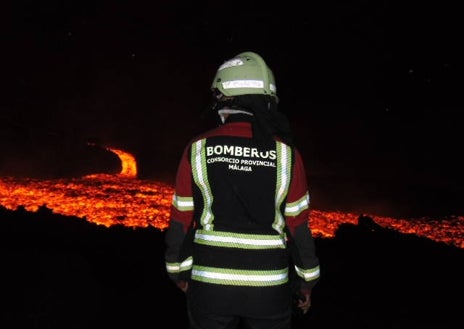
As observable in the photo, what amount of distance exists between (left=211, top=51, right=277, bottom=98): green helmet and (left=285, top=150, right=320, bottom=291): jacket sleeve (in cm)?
50

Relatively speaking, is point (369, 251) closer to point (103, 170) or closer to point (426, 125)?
point (103, 170)

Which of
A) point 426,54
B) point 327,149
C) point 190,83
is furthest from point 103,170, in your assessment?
point 426,54

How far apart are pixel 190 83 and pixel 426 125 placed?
34.9 ft

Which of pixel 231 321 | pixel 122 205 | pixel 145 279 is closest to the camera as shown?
pixel 231 321

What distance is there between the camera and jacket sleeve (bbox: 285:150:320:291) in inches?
104

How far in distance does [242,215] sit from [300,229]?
0.44 m

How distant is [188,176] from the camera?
2.64 m

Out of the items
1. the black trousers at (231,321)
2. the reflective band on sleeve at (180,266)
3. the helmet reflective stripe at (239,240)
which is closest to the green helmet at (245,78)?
the helmet reflective stripe at (239,240)

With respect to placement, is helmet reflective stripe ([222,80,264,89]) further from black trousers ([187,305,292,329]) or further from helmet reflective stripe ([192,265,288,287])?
black trousers ([187,305,292,329])

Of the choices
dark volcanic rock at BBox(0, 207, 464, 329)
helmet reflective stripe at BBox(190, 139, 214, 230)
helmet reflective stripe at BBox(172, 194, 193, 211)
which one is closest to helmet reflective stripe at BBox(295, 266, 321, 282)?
helmet reflective stripe at BBox(190, 139, 214, 230)

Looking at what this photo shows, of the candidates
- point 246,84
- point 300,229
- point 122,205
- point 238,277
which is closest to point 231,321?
point 238,277

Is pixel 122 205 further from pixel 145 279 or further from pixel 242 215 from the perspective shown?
pixel 242 215

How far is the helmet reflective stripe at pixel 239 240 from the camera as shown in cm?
255

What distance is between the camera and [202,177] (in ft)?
8.41
